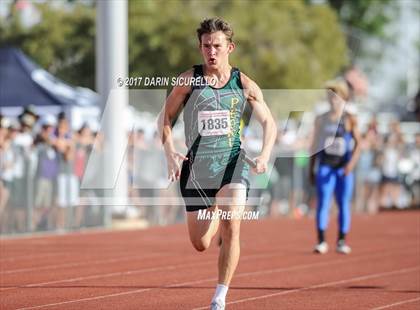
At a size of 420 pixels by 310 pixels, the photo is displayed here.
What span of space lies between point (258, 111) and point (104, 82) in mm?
13459

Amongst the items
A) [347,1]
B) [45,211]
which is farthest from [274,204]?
[347,1]

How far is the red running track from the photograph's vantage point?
401 inches

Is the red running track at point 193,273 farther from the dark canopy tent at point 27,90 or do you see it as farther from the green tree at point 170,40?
the green tree at point 170,40

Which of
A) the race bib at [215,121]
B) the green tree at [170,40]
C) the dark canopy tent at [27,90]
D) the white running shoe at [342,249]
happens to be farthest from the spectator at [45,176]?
the green tree at [170,40]

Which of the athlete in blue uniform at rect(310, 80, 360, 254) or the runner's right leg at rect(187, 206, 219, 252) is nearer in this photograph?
the runner's right leg at rect(187, 206, 219, 252)

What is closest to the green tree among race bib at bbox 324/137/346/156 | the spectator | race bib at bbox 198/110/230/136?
the spectator

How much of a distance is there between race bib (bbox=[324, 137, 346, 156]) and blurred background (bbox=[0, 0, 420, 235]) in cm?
261

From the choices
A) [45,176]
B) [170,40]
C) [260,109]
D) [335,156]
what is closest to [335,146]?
[335,156]

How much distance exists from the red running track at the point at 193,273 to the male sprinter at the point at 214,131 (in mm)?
1215

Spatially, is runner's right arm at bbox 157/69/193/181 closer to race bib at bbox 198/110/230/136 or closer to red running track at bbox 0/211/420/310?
race bib at bbox 198/110/230/136

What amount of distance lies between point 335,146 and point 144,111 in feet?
46.6

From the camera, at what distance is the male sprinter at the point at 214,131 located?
8.88 metres

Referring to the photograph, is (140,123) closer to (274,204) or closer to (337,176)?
(274,204)

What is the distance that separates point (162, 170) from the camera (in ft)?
73.8
